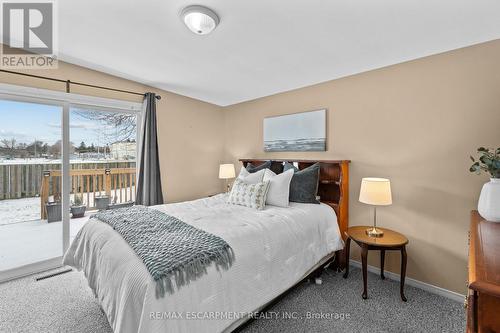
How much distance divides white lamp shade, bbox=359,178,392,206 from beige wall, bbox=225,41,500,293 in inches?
14.6

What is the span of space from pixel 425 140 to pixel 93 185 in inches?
166

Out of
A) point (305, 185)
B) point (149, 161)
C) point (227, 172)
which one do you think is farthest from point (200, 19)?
point (227, 172)

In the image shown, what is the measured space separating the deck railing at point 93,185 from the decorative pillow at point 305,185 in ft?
8.17

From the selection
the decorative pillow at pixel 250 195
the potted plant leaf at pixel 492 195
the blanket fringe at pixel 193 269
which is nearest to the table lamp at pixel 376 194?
the potted plant leaf at pixel 492 195

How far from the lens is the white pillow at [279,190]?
2664 millimetres

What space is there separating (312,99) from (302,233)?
6.27 ft

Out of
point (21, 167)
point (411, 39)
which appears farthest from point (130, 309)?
point (411, 39)

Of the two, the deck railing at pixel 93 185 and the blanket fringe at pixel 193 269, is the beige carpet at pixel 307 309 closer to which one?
the blanket fringe at pixel 193 269

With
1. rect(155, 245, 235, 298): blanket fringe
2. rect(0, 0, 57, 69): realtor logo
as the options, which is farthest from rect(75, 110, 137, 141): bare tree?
rect(155, 245, 235, 298): blanket fringe

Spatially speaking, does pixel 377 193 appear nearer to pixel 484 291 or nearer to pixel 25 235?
pixel 484 291

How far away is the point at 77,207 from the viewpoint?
3197mm

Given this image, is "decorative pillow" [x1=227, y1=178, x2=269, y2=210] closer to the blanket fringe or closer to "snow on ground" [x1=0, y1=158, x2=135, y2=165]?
the blanket fringe

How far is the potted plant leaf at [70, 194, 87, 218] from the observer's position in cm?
315

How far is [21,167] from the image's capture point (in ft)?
9.01
